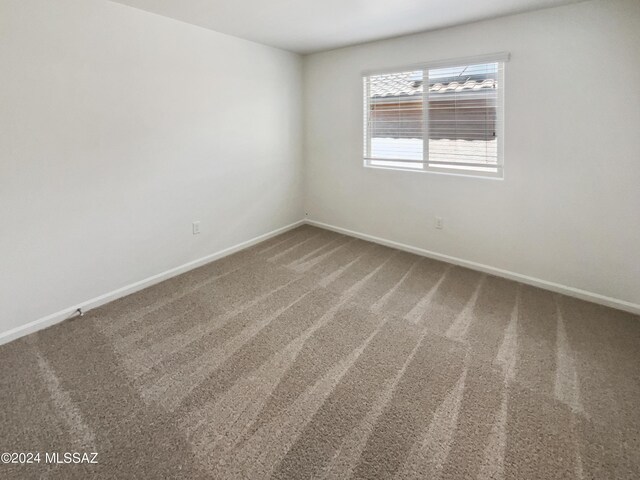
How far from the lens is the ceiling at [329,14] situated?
2707 mm

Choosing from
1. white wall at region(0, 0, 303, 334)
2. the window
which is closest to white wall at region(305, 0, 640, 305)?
the window

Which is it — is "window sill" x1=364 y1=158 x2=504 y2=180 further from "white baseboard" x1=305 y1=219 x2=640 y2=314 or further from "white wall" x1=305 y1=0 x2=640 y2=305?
"white baseboard" x1=305 y1=219 x2=640 y2=314

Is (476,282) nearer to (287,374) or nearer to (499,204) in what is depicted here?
(499,204)

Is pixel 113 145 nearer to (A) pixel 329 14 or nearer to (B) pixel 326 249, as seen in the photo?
(A) pixel 329 14

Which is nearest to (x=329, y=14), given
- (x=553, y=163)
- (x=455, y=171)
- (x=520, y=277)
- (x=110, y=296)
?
(x=455, y=171)

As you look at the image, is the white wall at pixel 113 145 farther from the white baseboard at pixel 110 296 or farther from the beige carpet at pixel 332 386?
the beige carpet at pixel 332 386

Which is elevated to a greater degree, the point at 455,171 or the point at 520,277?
the point at 455,171

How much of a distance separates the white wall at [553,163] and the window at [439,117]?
12 centimetres

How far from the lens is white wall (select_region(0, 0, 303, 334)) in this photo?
7.65 ft

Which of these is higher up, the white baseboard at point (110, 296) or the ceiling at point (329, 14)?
the ceiling at point (329, 14)

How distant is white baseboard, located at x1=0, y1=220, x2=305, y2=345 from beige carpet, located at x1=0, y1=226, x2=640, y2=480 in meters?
0.08

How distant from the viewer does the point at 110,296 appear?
9.68ft

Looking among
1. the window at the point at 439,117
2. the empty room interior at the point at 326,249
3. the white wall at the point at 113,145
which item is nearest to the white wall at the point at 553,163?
the empty room interior at the point at 326,249

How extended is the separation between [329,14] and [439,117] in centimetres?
147
